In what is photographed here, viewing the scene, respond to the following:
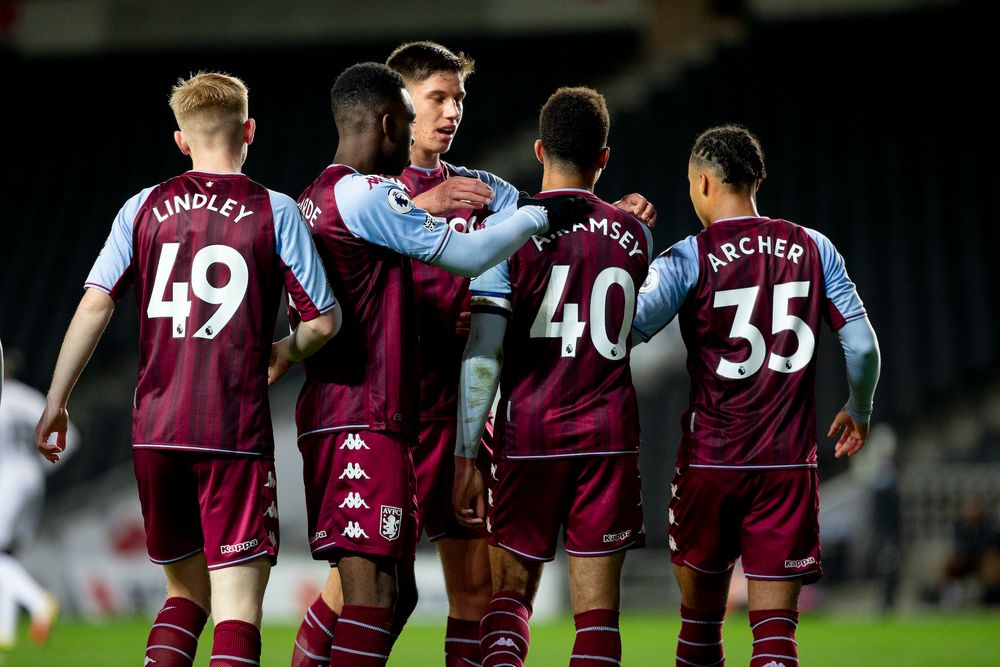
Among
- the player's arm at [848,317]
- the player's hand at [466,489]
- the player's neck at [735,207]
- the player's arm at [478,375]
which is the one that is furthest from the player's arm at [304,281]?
the player's arm at [848,317]

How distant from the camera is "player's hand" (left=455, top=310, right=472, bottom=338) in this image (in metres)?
4.37

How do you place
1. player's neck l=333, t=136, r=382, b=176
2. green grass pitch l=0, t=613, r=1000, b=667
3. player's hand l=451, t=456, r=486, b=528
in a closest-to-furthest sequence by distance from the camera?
player's neck l=333, t=136, r=382, b=176 → player's hand l=451, t=456, r=486, b=528 → green grass pitch l=0, t=613, r=1000, b=667

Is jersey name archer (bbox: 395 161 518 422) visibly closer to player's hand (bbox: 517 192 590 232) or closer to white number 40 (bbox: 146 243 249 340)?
player's hand (bbox: 517 192 590 232)

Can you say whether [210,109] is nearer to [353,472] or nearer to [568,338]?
[353,472]

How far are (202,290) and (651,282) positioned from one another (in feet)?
4.79

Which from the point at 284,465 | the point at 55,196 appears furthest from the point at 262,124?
the point at 284,465

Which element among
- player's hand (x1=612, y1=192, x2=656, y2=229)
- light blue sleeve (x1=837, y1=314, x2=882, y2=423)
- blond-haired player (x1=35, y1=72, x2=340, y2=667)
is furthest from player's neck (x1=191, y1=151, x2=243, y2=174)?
light blue sleeve (x1=837, y1=314, x2=882, y2=423)

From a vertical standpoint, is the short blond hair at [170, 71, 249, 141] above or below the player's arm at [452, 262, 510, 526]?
above

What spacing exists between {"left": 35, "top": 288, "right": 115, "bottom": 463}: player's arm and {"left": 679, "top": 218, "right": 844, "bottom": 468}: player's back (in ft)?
6.15

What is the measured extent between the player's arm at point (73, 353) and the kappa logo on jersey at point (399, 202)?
85cm

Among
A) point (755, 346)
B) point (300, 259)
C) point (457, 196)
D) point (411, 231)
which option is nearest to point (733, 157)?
point (755, 346)

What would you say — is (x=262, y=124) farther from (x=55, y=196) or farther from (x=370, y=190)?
(x=370, y=190)

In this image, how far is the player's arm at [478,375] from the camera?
4.02 meters

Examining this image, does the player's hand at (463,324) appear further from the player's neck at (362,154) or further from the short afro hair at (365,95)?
the short afro hair at (365,95)
